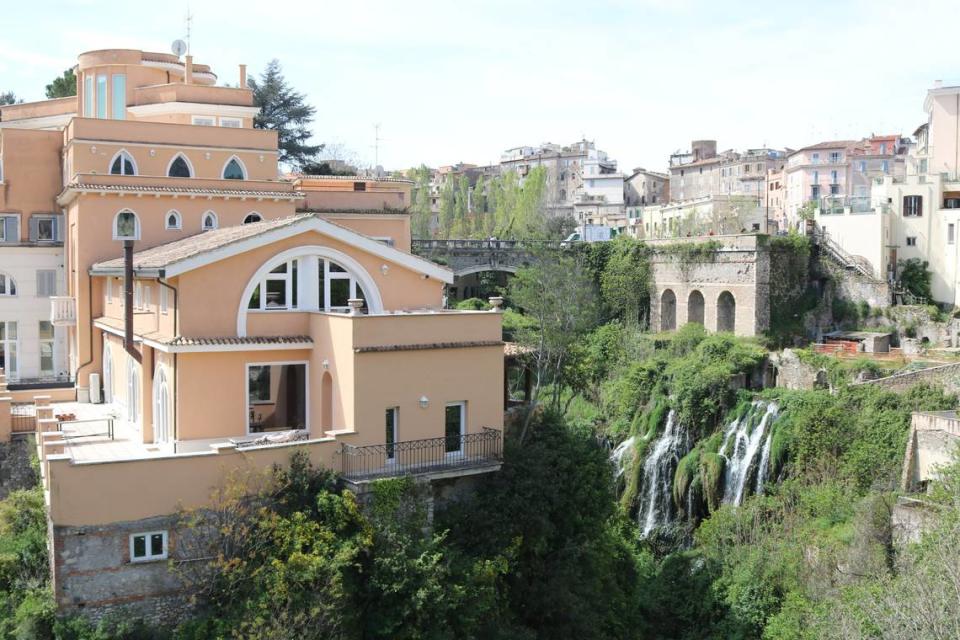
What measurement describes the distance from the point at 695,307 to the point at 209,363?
33.8 metres

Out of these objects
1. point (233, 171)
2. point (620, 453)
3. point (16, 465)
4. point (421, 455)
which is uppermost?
point (233, 171)

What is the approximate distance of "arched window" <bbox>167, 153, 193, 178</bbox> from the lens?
2881 cm

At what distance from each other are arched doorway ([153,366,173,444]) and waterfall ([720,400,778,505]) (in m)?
19.3

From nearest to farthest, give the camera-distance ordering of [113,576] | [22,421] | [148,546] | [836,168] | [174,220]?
[113,576] < [148,546] < [22,421] < [174,220] < [836,168]

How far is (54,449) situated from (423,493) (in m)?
6.49

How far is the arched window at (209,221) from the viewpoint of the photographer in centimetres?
2800

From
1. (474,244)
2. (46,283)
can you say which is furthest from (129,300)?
(474,244)

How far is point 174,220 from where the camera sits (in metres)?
27.6

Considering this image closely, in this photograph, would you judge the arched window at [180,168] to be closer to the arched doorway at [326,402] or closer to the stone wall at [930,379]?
the arched doorway at [326,402]

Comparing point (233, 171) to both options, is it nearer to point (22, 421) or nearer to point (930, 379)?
point (22, 421)

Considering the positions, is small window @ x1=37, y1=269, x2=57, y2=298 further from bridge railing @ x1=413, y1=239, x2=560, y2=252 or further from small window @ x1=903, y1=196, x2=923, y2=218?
small window @ x1=903, y1=196, x2=923, y2=218

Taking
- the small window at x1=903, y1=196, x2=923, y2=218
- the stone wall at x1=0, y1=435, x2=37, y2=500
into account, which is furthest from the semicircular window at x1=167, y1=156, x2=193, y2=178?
the small window at x1=903, y1=196, x2=923, y2=218

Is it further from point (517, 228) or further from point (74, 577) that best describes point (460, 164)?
point (74, 577)

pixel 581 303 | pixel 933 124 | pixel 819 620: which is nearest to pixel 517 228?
pixel 933 124
